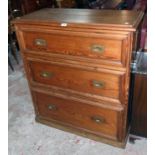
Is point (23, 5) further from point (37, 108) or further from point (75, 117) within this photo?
point (75, 117)

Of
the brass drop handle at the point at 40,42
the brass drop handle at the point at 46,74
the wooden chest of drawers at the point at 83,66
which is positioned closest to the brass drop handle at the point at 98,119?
the wooden chest of drawers at the point at 83,66

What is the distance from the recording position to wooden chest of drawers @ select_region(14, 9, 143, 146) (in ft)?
3.83

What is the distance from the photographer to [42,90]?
1638 millimetres

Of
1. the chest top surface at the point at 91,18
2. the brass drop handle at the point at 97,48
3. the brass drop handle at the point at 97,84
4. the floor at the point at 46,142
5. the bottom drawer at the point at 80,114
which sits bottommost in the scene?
the floor at the point at 46,142

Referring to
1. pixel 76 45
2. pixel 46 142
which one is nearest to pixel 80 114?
pixel 46 142

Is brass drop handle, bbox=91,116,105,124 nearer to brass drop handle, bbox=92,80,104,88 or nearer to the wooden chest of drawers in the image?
the wooden chest of drawers

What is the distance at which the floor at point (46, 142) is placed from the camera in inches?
60.6

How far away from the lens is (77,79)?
4.64 feet

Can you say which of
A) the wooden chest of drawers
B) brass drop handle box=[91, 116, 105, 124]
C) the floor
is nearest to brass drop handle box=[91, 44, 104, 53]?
the wooden chest of drawers

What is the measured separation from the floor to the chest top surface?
98cm

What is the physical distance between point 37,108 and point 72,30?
2.94 feet

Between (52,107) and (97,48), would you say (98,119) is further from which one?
(97,48)

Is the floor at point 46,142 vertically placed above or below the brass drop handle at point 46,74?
below

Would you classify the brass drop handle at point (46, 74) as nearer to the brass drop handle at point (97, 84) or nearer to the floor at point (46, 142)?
the brass drop handle at point (97, 84)
